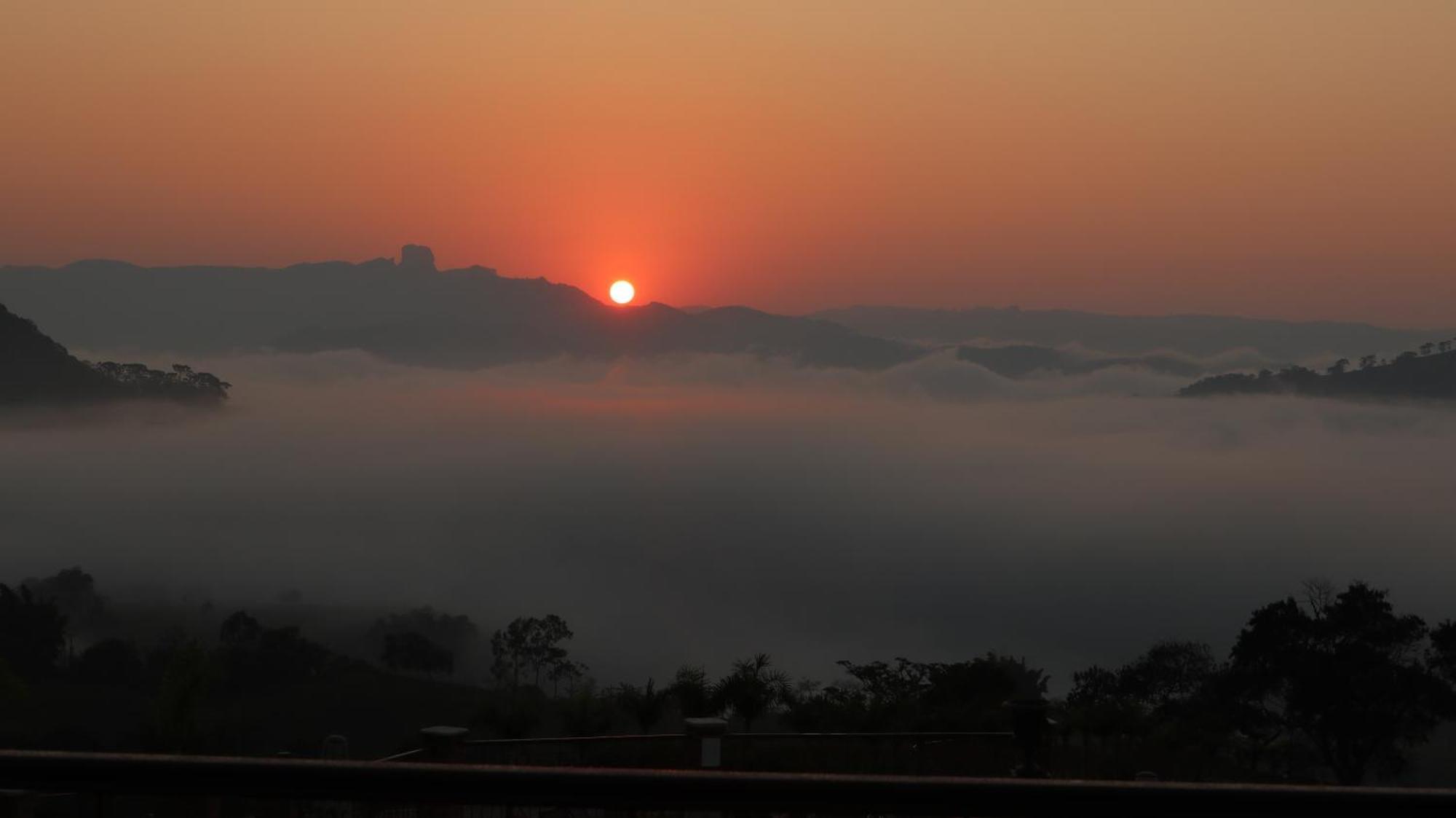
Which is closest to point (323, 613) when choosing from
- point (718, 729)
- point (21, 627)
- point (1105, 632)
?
point (21, 627)

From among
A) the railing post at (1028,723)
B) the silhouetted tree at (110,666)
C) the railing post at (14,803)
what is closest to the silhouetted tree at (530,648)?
the silhouetted tree at (110,666)

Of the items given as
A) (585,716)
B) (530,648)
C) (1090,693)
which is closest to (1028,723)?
(585,716)

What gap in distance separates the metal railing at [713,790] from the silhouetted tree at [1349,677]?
58.7 metres

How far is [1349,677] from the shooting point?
55438 millimetres

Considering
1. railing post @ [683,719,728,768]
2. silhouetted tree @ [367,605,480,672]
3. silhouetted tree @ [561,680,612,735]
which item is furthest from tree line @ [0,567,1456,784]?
silhouetted tree @ [367,605,480,672]

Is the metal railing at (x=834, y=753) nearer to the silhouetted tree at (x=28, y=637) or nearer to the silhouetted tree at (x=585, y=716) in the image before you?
the silhouetted tree at (x=585, y=716)

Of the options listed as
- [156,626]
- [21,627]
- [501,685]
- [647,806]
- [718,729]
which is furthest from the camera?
[156,626]

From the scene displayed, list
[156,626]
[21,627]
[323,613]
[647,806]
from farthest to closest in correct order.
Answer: [323,613]
[156,626]
[21,627]
[647,806]

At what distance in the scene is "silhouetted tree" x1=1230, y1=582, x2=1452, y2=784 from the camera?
54.7 metres

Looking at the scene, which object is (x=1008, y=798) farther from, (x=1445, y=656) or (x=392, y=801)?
(x=1445, y=656)

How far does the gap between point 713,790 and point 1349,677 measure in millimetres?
59976

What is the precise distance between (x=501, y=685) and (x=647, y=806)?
433 ft

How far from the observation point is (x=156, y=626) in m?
161

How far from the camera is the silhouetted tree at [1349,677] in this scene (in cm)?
5466
